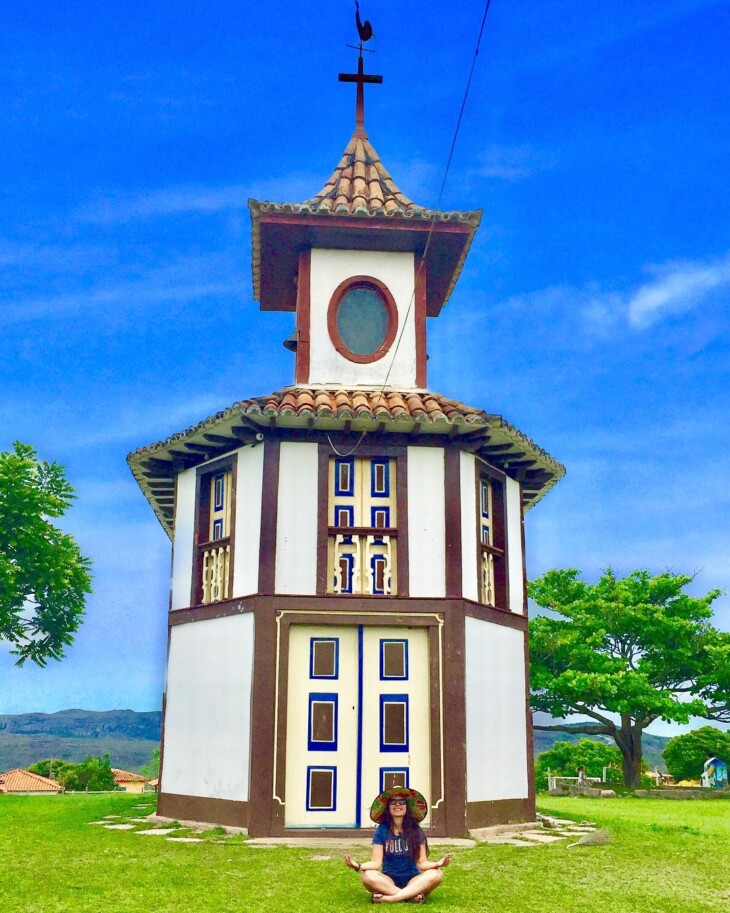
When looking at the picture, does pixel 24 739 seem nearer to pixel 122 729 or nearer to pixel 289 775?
pixel 122 729

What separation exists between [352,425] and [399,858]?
22.2 ft

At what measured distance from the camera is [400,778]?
12.6m

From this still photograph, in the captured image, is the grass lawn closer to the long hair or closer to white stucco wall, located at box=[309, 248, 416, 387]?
the long hair

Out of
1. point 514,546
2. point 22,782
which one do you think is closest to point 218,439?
point 514,546

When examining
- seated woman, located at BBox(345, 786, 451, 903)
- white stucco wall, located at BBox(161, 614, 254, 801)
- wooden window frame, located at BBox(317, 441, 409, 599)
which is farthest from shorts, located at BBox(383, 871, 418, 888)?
wooden window frame, located at BBox(317, 441, 409, 599)

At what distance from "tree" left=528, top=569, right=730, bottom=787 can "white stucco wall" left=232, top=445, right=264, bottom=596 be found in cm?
1779

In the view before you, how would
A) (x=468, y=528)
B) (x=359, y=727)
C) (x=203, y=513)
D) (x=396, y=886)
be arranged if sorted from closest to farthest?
(x=396, y=886) → (x=359, y=727) → (x=468, y=528) → (x=203, y=513)

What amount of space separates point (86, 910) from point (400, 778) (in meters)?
5.70

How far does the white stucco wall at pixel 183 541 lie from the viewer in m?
14.6

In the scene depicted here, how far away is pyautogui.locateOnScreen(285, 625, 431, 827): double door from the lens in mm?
12438

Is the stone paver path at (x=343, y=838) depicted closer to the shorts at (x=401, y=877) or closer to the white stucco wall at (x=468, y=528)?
the shorts at (x=401, y=877)

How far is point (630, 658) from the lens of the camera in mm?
30266

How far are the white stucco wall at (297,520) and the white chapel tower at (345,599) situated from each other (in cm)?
3

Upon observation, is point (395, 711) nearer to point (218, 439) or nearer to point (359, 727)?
point (359, 727)
